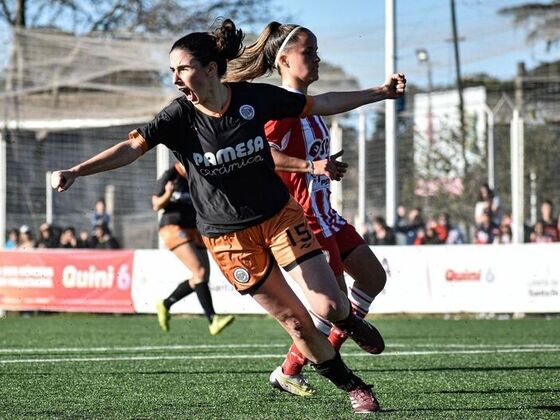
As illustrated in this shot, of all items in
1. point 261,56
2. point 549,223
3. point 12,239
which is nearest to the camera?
point 261,56

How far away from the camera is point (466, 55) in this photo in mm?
20250

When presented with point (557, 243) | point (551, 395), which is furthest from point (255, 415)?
point (557, 243)

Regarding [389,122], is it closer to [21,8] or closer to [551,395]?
[551,395]

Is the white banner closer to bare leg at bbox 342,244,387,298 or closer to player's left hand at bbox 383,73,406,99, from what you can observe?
bare leg at bbox 342,244,387,298

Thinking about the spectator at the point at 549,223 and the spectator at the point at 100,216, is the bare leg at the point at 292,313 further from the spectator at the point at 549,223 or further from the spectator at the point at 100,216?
the spectator at the point at 100,216

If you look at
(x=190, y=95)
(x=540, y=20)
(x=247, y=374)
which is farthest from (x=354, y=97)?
(x=540, y=20)

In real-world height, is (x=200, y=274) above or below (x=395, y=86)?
below

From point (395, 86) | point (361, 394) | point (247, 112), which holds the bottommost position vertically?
point (361, 394)

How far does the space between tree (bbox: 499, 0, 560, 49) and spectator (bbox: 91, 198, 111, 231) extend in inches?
301

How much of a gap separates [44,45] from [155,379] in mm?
13584

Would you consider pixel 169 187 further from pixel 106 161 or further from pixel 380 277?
pixel 106 161

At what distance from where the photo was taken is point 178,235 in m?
11.7

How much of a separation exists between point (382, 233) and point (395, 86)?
11.4m

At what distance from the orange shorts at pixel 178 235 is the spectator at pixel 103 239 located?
6976mm
